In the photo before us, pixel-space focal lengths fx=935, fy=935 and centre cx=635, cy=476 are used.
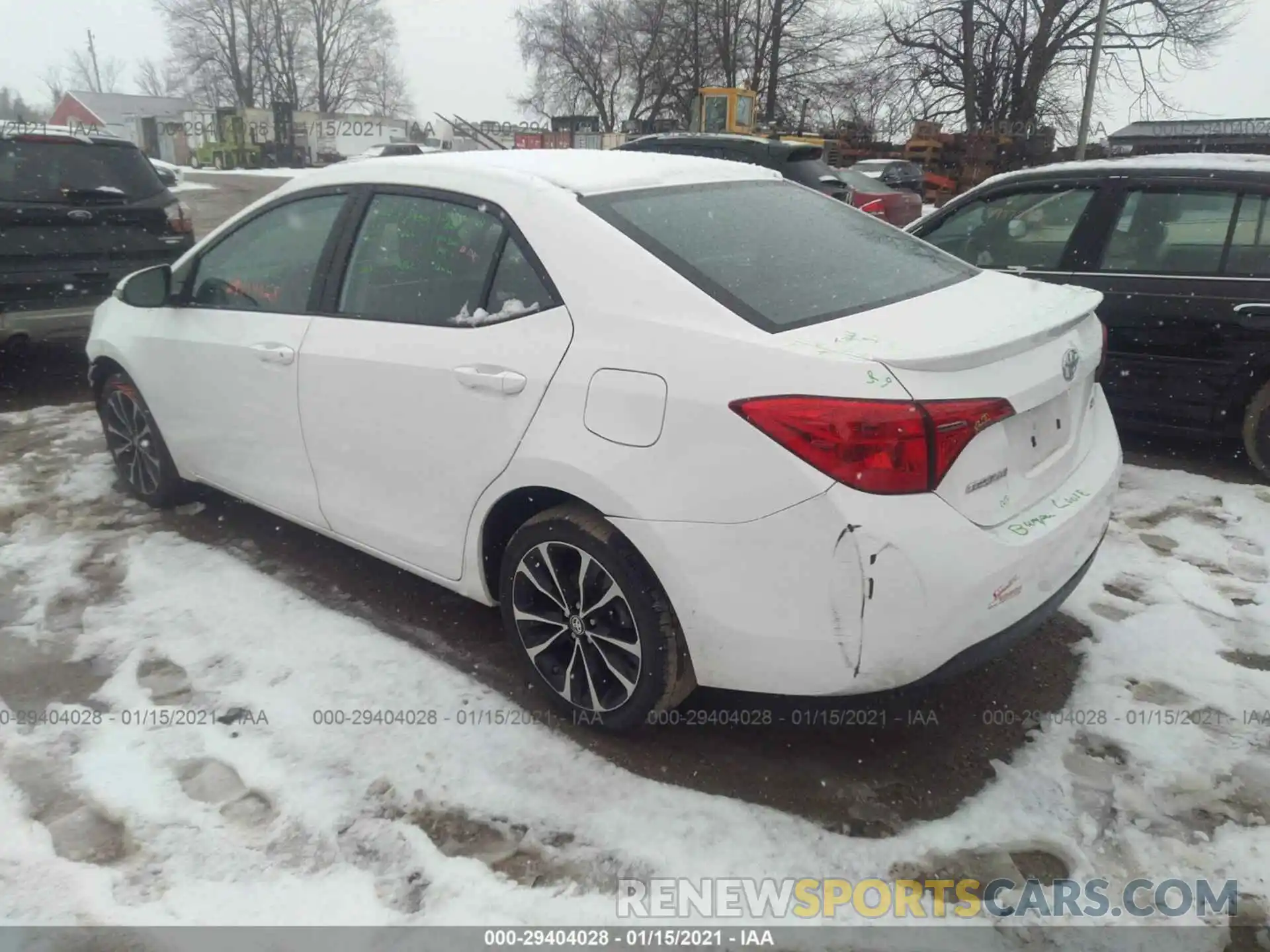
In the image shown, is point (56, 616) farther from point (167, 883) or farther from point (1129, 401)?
point (1129, 401)

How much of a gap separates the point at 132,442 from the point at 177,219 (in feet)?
10.5

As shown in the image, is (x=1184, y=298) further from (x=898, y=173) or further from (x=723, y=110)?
(x=723, y=110)

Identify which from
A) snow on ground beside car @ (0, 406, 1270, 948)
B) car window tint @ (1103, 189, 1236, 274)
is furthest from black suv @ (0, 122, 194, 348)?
car window tint @ (1103, 189, 1236, 274)

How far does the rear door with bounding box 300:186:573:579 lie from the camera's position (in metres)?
2.69

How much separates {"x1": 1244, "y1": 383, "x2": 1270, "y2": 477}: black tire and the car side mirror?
5091 millimetres

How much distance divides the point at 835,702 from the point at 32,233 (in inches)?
237

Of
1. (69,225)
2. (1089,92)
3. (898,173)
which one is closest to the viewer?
(69,225)

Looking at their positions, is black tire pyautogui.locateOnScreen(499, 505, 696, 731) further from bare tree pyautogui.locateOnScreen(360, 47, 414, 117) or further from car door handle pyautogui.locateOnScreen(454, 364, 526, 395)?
bare tree pyautogui.locateOnScreen(360, 47, 414, 117)

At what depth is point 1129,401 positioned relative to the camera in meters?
4.84

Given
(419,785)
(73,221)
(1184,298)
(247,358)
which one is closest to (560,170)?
(247,358)

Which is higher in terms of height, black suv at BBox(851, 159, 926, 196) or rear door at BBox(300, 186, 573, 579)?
black suv at BBox(851, 159, 926, 196)

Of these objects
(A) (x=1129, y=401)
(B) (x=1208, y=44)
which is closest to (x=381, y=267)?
(A) (x=1129, y=401)

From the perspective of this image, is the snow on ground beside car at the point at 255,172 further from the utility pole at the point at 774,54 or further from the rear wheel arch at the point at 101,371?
the rear wheel arch at the point at 101,371

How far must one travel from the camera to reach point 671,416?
2312 mm
